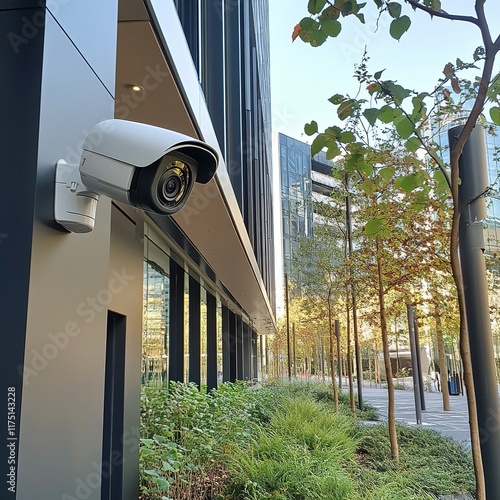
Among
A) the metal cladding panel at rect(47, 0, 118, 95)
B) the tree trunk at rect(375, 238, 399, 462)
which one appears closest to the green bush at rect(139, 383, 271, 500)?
the tree trunk at rect(375, 238, 399, 462)

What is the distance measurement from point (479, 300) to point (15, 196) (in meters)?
3.08

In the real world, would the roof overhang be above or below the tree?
above

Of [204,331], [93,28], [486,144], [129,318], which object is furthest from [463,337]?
[204,331]

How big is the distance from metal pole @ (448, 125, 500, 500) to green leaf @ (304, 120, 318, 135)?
1.12 m

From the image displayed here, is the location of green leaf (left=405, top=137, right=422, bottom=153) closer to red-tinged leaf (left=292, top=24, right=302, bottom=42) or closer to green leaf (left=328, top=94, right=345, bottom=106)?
green leaf (left=328, top=94, right=345, bottom=106)

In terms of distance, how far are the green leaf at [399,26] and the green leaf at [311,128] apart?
0.59 meters

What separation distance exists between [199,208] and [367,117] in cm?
388

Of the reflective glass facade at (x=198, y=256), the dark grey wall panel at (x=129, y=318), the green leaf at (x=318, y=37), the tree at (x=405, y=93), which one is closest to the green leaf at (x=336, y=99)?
the tree at (x=405, y=93)

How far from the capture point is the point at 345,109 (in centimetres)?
302

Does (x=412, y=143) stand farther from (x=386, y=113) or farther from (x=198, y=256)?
(x=198, y=256)

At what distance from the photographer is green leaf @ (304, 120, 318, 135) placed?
2.90 meters

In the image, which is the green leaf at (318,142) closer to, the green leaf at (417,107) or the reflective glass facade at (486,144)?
the green leaf at (417,107)

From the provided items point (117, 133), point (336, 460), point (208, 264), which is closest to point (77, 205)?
point (117, 133)

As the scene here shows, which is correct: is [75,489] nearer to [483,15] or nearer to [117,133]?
[117,133]
